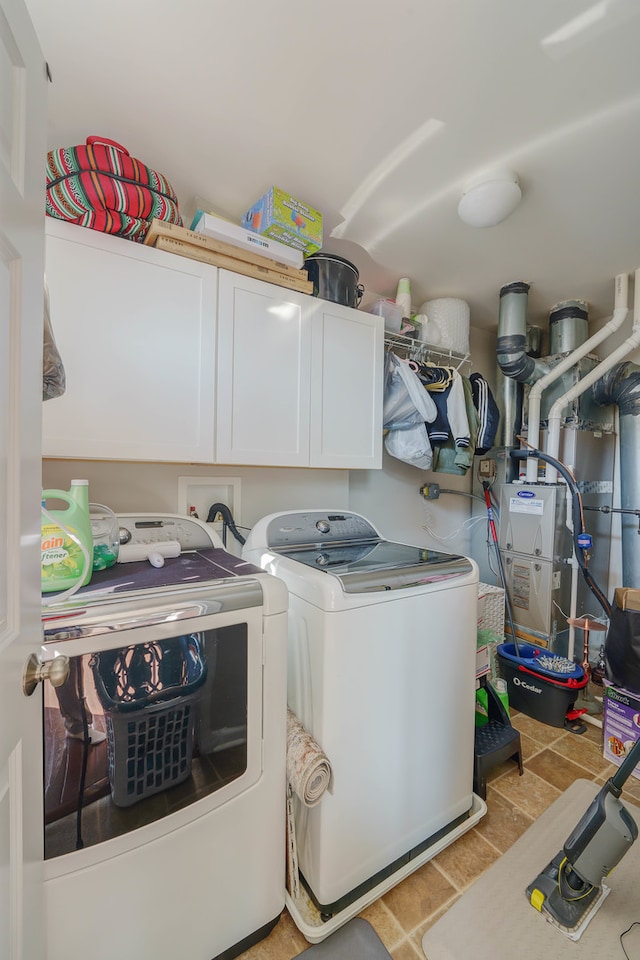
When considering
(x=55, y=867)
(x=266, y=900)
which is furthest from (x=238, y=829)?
(x=55, y=867)

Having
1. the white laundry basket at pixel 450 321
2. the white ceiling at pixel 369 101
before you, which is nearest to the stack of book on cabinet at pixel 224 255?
the white ceiling at pixel 369 101

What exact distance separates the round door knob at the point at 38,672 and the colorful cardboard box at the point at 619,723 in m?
2.41

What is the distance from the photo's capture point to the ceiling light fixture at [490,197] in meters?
1.52

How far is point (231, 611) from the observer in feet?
3.28

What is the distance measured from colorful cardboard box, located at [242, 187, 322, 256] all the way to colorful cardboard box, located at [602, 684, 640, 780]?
8.54 ft

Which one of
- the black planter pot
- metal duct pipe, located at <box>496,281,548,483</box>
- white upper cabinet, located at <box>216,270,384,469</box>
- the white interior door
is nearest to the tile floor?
the white interior door

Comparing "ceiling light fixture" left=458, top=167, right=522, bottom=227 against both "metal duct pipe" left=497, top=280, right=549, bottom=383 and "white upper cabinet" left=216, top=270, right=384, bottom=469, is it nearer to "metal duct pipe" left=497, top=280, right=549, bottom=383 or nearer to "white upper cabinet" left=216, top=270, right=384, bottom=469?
"white upper cabinet" left=216, top=270, right=384, bottom=469

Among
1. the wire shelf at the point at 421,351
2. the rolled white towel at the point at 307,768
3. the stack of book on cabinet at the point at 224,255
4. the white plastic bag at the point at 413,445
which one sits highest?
the stack of book on cabinet at the point at 224,255

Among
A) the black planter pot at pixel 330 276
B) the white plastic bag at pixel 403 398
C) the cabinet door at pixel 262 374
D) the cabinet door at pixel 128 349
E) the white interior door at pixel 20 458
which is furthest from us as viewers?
the white plastic bag at pixel 403 398

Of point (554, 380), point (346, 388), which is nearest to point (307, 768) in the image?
point (346, 388)

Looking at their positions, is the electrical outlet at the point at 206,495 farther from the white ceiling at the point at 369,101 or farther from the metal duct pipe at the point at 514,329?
the metal duct pipe at the point at 514,329

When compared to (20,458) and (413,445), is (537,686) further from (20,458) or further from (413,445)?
(20,458)

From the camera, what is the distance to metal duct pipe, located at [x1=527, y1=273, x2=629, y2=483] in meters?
2.32

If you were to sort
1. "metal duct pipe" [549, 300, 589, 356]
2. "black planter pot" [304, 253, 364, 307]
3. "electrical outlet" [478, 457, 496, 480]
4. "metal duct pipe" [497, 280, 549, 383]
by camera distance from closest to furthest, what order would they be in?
1. "black planter pot" [304, 253, 364, 307]
2. "metal duct pipe" [497, 280, 549, 383]
3. "metal duct pipe" [549, 300, 589, 356]
4. "electrical outlet" [478, 457, 496, 480]
